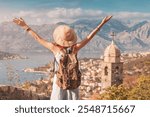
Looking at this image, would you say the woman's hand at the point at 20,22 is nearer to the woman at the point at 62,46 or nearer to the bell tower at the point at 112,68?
the woman at the point at 62,46

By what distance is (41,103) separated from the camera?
3117mm

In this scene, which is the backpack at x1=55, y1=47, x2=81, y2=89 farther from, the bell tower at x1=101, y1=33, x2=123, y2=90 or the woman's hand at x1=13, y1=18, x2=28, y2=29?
the bell tower at x1=101, y1=33, x2=123, y2=90

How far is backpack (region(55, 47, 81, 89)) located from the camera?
10.5ft

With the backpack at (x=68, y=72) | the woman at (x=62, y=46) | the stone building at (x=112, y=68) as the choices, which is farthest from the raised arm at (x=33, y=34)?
the stone building at (x=112, y=68)

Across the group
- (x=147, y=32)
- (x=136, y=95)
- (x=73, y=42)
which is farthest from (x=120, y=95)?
(x=147, y=32)

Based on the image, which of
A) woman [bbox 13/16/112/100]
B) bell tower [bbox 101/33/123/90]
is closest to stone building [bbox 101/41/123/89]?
bell tower [bbox 101/33/123/90]

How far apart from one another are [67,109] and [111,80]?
19.0 m

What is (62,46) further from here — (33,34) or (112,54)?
(112,54)

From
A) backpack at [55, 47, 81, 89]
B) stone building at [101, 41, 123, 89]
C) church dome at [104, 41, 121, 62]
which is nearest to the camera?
backpack at [55, 47, 81, 89]

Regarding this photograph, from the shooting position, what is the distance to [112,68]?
22.5 metres

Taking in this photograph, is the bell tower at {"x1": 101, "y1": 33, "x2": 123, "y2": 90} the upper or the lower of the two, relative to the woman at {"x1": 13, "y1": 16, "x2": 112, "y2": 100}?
lower

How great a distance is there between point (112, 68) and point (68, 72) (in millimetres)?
19415

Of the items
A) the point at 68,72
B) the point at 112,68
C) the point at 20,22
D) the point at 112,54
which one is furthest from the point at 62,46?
the point at 112,54

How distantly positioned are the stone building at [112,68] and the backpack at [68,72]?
60.7 feet
